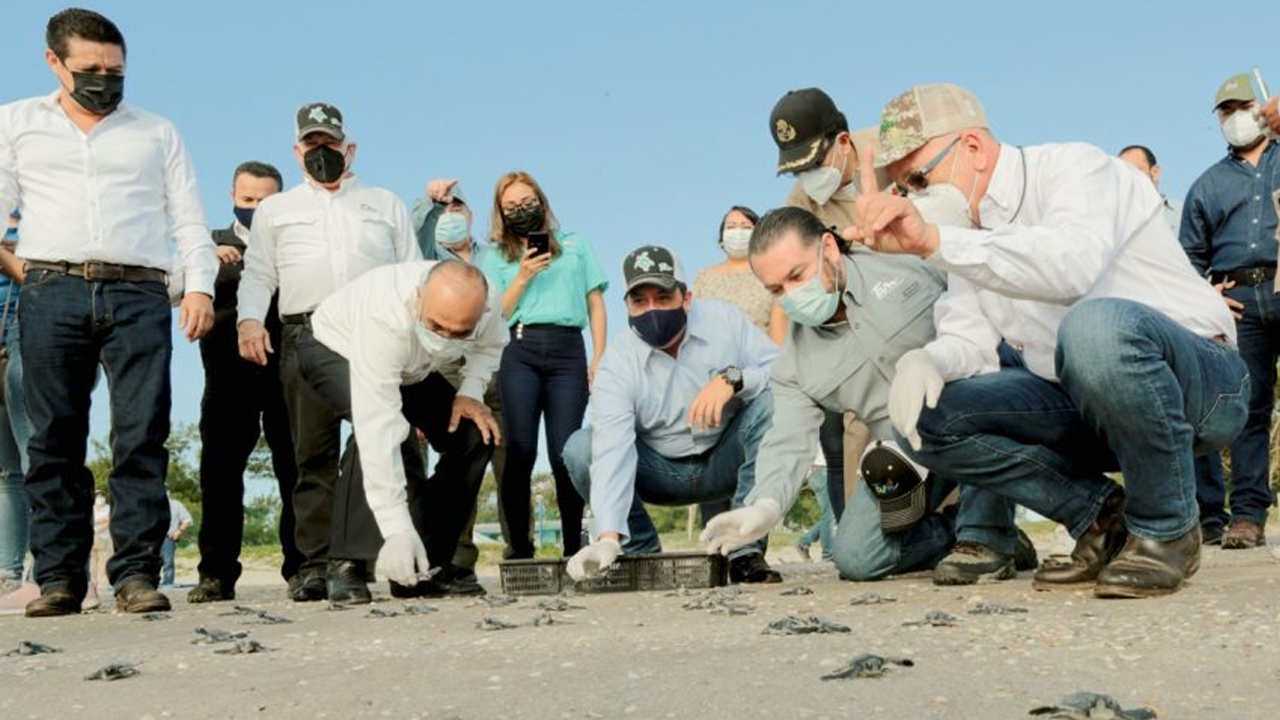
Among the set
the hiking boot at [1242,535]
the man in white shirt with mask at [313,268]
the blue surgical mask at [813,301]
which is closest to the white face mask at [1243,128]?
the hiking boot at [1242,535]

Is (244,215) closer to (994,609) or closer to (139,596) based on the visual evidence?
(139,596)

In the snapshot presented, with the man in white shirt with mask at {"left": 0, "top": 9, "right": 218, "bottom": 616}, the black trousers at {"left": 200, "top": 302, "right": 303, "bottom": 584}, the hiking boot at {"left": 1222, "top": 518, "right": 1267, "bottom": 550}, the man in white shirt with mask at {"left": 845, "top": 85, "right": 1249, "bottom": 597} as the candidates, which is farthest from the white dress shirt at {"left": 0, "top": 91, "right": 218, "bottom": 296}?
the hiking boot at {"left": 1222, "top": 518, "right": 1267, "bottom": 550}

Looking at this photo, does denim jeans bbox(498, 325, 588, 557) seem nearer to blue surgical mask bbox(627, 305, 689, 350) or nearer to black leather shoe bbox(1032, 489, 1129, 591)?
blue surgical mask bbox(627, 305, 689, 350)

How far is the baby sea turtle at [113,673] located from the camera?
11.7 feet

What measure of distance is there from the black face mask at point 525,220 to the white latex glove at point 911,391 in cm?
313

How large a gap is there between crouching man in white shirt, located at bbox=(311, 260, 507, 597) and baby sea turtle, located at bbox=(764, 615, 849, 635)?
1906 mm

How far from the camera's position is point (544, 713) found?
279cm

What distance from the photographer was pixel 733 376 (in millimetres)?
6020

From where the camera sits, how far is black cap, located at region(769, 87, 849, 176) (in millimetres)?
6168

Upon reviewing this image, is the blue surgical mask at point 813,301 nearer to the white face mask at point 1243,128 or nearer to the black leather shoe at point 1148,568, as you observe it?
the black leather shoe at point 1148,568

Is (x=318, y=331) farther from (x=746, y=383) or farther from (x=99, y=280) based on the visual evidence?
(x=746, y=383)

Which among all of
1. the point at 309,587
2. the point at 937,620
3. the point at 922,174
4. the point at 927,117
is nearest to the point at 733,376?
the point at 922,174

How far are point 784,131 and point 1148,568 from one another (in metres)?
2.73

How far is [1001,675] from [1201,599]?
1431mm
